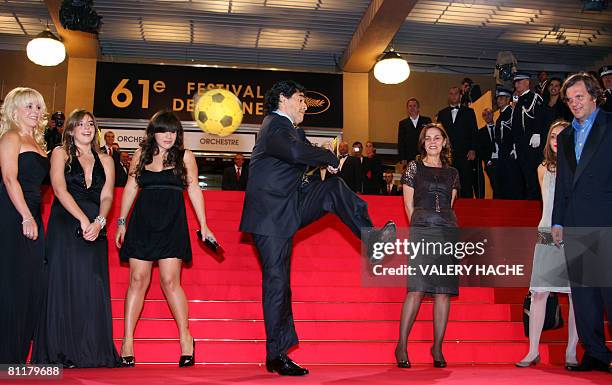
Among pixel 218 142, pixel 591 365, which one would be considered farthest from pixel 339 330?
pixel 218 142

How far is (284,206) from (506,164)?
5.88 meters

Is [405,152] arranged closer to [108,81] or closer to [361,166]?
[361,166]

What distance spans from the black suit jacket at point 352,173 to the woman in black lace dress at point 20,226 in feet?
21.4

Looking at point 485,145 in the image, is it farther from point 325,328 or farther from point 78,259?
point 78,259

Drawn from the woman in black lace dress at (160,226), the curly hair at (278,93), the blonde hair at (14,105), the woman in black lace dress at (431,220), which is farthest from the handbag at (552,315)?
the blonde hair at (14,105)

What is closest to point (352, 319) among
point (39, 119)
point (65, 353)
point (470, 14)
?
point (65, 353)

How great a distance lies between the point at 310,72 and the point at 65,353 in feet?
35.3

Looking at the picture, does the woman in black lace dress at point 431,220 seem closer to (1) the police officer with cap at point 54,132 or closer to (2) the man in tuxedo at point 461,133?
(2) the man in tuxedo at point 461,133

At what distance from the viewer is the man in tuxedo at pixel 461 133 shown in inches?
359

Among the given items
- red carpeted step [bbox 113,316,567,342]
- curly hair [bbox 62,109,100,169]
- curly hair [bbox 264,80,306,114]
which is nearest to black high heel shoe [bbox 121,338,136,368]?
red carpeted step [bbox 113,316,567,342]

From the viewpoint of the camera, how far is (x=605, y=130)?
3859mm

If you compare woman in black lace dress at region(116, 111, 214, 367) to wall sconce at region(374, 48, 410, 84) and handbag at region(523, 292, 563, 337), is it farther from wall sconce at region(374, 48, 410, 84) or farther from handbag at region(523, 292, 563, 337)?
wall sconce at region(374, 48, 410, 84)

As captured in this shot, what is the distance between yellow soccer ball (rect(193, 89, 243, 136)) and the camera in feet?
32.9

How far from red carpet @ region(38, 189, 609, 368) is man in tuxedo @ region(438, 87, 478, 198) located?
3.40 metres
